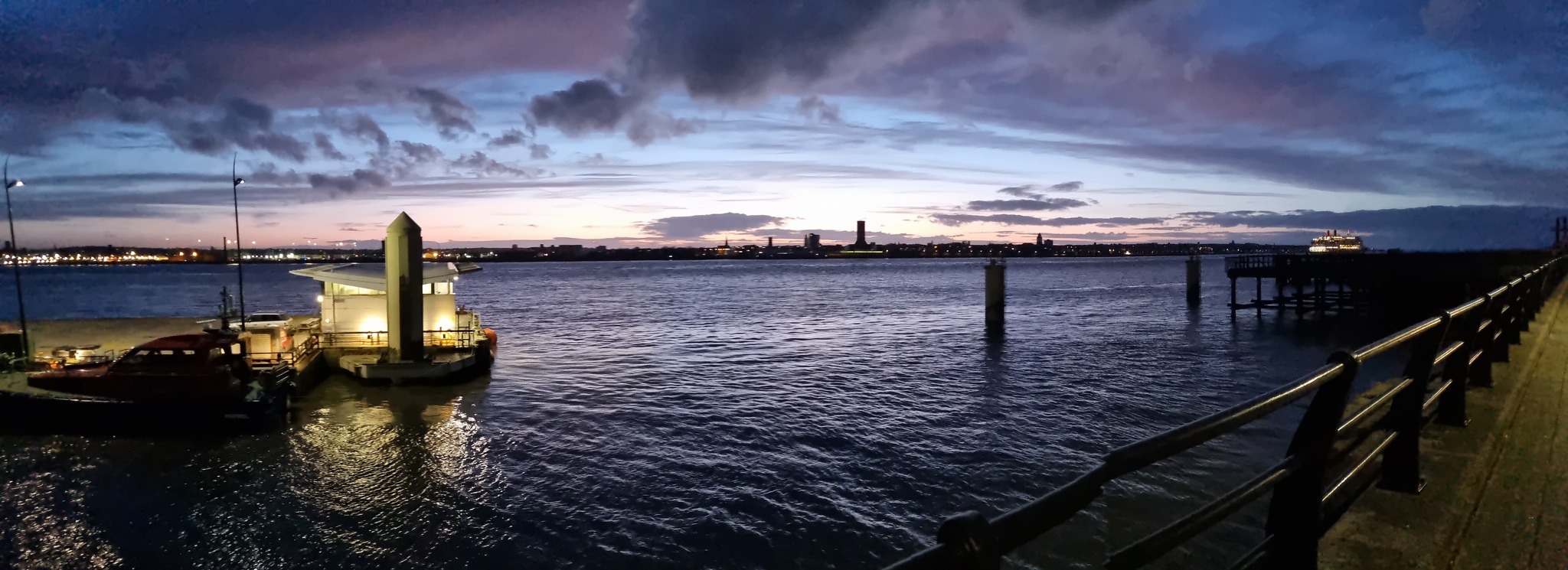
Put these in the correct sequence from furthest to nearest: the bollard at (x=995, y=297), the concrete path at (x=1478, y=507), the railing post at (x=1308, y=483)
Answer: the bollard at (x=995, y=297) < the concrete path at (x=1478, y=507) < the railing post at (x=1308, y=483)

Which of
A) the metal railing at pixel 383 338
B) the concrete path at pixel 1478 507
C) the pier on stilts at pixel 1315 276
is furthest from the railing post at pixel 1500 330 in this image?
the pier on stilts at pixel 1315 276

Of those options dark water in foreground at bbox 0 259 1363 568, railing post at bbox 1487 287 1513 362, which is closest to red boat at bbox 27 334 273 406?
dark water in foreground at bbox 0 259 1363 568

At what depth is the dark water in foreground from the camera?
1318 cm

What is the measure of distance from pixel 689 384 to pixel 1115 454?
27.3 meters

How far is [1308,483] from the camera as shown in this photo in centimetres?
283

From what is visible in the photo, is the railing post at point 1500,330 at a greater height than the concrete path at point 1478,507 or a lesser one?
greater

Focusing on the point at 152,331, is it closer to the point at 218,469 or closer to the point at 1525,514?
the point at 218,469

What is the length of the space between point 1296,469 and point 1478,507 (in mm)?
2439

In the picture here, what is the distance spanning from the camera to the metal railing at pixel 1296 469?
58.2 inches

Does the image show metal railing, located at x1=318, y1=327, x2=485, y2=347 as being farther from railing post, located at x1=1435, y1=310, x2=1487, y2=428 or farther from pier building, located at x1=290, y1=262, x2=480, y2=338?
railing post, located at x1=1435, y1=310, x2=1487, y2=428

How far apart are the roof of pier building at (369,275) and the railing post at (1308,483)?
3072cm

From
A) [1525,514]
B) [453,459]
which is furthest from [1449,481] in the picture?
[453,459]

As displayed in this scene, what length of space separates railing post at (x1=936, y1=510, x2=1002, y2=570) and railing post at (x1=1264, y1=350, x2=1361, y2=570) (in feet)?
6.24

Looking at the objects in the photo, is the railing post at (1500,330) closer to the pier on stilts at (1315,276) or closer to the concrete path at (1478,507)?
the concrete path at (1478,507)
